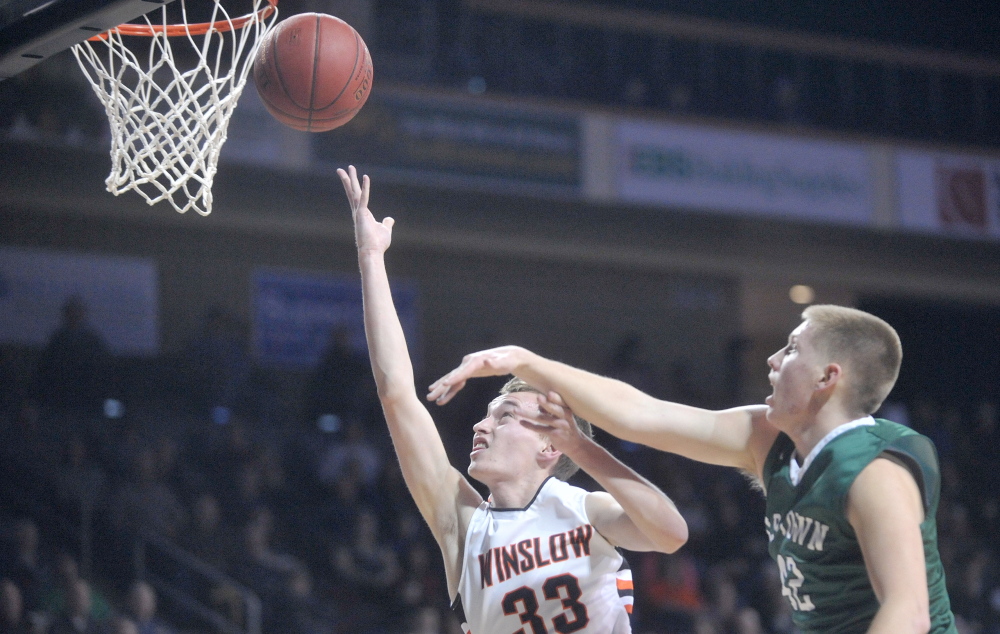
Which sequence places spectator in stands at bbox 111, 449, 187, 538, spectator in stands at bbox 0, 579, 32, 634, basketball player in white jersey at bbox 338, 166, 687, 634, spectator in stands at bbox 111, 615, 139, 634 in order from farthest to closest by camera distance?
A: spectator in stands at bbox 111, 449, 187, 538 < spectator in stands at bbox 111, 615, 139, 634 < spectator in stands at bbox 0, 579, 32, 634 < basketball player in white jersey at bbox 338, 166, 687, 634

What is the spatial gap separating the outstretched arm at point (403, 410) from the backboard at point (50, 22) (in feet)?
2.36

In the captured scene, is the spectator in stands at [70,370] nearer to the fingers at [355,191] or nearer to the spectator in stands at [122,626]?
the spectator in stands at [122,626]

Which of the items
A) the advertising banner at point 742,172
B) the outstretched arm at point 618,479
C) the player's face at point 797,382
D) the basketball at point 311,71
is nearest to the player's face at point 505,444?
the outstretched arm at point 618,479

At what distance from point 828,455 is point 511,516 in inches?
38.4

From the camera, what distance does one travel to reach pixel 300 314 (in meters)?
11.8

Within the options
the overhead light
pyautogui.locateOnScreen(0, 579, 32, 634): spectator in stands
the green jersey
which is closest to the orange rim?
the green jersey

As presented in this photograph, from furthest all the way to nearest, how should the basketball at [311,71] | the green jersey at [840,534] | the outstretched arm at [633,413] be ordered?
the basketball at [311,71] → the outstretched arm at [633,413] → the green jersey at [840,534]

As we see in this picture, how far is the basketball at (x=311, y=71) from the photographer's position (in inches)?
142

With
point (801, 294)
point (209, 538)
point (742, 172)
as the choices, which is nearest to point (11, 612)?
point (209, 538)

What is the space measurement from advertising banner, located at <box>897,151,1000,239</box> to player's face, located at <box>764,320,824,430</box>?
35.1 feet

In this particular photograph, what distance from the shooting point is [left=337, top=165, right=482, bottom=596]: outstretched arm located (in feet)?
9.47

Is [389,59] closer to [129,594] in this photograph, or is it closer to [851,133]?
[851,133]

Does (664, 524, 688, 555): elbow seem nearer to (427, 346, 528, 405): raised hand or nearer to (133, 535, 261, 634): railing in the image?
(427, 346, 528, 405): raised hand

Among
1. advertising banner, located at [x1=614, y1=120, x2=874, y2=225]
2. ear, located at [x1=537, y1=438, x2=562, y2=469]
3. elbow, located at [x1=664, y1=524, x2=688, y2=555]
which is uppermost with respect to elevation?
advertising banner, located at [x1=614, y1=120, x2=874, y2=225]
